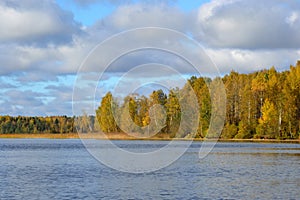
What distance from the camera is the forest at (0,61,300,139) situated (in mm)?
103125

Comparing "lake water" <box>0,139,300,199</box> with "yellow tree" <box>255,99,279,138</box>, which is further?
"yellow tree" <box>255,99,279,138</box>

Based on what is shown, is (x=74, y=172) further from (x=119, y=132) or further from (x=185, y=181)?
(x=119, y=132)

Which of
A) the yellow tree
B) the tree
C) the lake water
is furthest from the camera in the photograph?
the tree

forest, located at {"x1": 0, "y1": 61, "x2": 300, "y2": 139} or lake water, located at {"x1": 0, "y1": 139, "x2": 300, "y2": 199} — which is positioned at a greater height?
forest, located at {"x1": 0, "y1": 61, "x2": 300, "y2": 139}

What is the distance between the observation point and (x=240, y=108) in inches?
4459

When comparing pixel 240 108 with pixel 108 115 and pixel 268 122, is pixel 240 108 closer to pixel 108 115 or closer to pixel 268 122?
pixel 268 122

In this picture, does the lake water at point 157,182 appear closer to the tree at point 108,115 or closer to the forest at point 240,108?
the forest at point 240,108

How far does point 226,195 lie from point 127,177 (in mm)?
11031

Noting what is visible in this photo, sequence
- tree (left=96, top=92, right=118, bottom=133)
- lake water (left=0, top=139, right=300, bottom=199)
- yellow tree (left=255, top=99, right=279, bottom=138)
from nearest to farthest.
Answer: lake water (left=0, top=139, right=300, bottom=199) → yellow tree (left=255, top=99, right=279, bottom=138) → tree (left=96, top=92, right=118, bottom=133)

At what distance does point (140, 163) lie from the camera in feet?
176

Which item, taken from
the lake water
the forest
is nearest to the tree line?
the forest

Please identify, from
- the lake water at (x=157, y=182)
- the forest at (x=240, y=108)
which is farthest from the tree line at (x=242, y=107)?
the lake water at (x=157, y=182)

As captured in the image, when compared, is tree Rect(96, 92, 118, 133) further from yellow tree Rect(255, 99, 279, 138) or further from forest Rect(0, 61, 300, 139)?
yellow tree Rect(255, 99, 279, 138)

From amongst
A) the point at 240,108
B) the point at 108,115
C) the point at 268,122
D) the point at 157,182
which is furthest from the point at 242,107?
the point at 157,182
